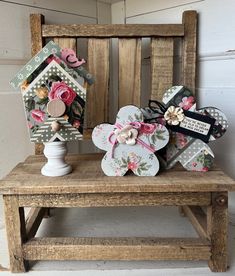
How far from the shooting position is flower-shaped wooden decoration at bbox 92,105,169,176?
23.7 inches

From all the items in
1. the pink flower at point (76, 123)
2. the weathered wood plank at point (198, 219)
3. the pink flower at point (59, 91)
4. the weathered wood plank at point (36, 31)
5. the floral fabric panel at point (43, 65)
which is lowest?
the weathered wood plank at point (198, 219)

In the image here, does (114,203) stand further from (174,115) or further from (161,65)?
(161,65)

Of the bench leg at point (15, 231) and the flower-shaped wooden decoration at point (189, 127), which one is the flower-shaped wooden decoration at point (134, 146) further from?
the bench leg at point (15, 231)

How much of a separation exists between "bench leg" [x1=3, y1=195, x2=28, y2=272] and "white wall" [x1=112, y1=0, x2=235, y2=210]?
20.9 inches

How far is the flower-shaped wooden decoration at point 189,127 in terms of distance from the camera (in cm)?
61

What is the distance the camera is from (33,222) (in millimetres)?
686

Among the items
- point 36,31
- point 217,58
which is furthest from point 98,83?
point 217,58

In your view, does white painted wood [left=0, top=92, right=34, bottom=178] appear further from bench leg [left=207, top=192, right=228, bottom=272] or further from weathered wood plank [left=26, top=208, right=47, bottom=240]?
bench leg [left=207, top=192, right=228, bottom=272]

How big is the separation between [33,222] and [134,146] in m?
0.29

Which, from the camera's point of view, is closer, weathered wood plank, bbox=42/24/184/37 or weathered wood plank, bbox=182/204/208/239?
weathered wood plank, bbox=182/204/208/239

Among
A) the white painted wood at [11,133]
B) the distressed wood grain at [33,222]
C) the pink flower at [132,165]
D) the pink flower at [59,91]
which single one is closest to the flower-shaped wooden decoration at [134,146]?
the pink flower at [132,165]

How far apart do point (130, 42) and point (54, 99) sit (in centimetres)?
33

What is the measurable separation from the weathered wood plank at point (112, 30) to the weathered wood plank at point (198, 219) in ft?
1.48

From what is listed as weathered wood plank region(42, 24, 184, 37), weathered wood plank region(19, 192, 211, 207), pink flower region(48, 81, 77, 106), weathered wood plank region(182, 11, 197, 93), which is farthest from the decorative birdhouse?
weathered wood plank region(182, 11, 197, 93)
